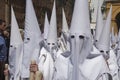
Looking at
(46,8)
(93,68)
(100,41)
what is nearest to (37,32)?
(100,41)

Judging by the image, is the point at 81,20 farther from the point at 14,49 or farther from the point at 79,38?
the point at 14,49

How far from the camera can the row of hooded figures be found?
22.1ft

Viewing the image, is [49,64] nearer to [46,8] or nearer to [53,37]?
[53,37]

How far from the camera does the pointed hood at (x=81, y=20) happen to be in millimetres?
6801

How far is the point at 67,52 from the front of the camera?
23.5 feet

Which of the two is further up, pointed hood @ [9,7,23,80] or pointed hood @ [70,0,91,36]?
pointed hood @ [70,0,91,36]

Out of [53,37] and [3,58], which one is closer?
[3,58]

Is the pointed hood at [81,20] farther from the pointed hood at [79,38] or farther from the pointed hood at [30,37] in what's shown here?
Result: the pointed hood at [30,37]

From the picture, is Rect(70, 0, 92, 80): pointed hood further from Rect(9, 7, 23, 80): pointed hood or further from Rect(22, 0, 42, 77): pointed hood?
Rect(9, 7, 23, 80): pointed hood

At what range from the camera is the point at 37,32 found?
9445 mm

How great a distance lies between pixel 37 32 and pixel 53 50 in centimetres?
86

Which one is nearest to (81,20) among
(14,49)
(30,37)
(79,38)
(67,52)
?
(79,38)

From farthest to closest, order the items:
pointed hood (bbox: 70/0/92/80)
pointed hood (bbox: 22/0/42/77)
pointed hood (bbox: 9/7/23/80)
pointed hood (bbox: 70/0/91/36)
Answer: pointed hood (bbox: 9/7/23/80) < pointed hood (bbox: 22/0/42/77) < pointed hood (bbox: 70/0/91/36) < pointed hood (bbox: 70/0/92/80)

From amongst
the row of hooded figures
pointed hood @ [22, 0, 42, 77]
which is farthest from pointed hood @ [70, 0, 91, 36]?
pointed hood @ [22, 0, 42, 77]
